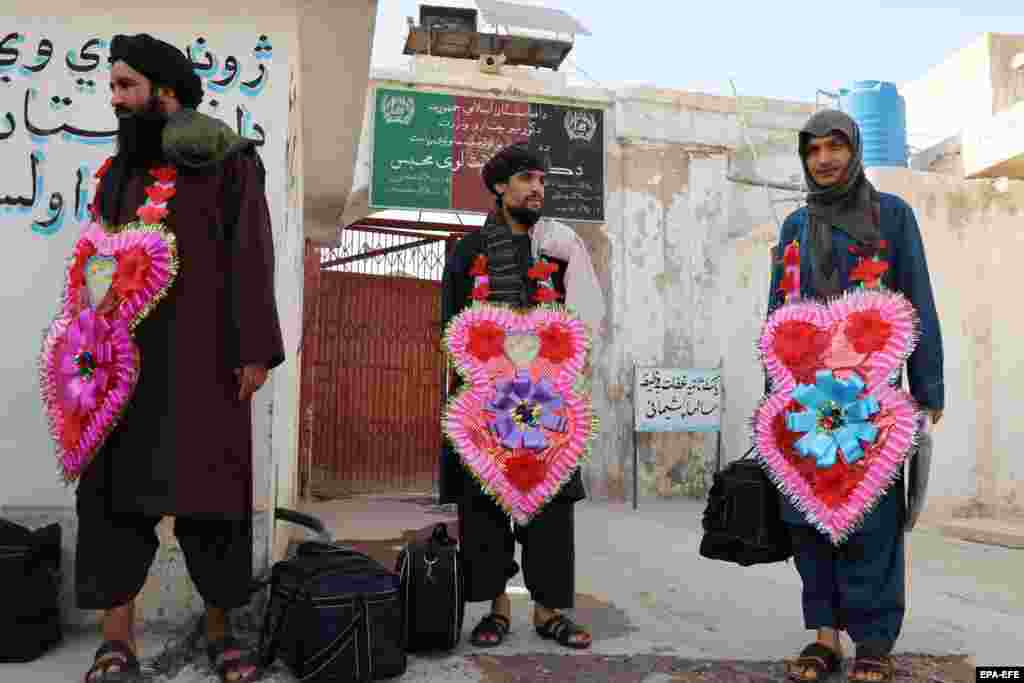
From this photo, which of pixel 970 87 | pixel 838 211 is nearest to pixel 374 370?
pixel 838 211

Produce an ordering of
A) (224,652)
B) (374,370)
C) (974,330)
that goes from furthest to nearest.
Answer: (374,370), (974,330), (224,652)

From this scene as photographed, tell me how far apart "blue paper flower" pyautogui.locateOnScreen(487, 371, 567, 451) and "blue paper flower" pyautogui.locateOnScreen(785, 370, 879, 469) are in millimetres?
741

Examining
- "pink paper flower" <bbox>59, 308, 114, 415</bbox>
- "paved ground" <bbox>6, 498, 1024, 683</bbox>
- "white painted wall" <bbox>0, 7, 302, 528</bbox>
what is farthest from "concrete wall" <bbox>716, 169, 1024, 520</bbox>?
"pink paper flower" <bbox>59, 308, 114, 415</bbox>

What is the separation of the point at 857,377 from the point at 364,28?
2.44 m

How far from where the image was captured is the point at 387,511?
22.0 ft

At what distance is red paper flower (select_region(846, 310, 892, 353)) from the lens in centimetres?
231

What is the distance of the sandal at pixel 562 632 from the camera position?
253 cm

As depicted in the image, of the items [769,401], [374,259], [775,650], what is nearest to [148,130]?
[769,401]

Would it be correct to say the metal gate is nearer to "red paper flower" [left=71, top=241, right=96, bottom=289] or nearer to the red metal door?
the red metal door

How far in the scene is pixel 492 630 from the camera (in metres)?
2.57

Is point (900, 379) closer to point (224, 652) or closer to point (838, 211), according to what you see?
point (838, 211)

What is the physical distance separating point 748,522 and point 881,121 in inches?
225

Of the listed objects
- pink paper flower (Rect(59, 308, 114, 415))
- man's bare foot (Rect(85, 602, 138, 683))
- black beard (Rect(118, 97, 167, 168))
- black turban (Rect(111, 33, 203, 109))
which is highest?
black turban (Rect(111, 33, 203, 109))

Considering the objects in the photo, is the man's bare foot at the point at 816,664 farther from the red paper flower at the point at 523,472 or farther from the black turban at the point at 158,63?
the black turban at the point at 158,63
